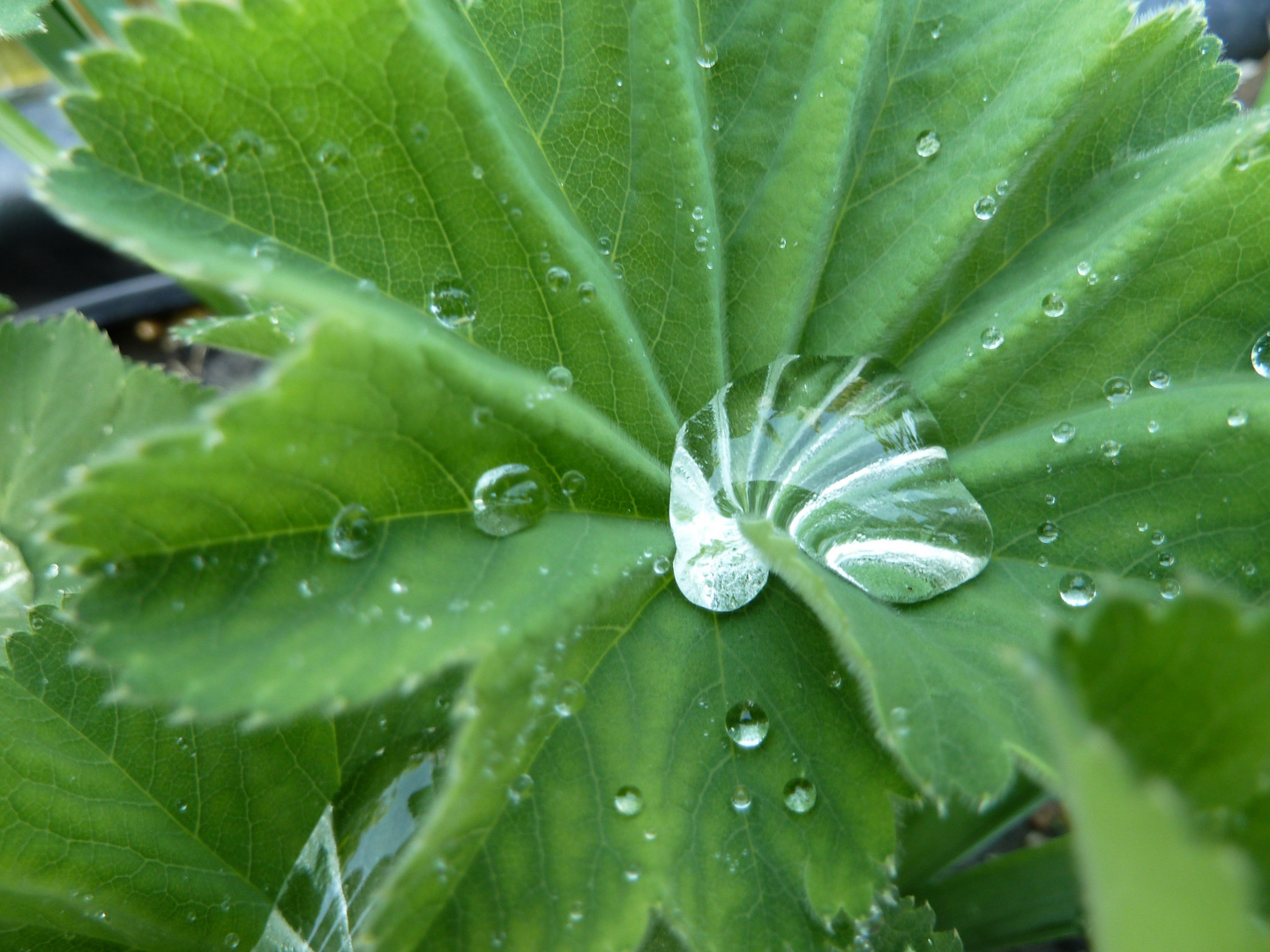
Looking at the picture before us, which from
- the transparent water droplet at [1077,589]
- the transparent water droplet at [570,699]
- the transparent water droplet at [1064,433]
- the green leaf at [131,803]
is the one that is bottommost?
the green leaf at [131,803]

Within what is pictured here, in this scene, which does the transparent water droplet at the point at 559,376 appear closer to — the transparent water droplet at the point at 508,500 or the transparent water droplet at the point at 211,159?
the transparent water droplet at the point at 508,500

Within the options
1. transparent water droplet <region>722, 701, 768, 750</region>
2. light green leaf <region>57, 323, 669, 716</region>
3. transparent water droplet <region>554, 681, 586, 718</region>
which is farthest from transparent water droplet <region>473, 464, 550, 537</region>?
transparent water droplet <region>722, 701, 768, 750</region>

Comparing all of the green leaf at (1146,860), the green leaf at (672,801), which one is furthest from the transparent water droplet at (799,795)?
the green leaf at (1146,860)

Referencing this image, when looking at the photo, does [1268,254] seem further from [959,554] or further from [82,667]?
[82,667]

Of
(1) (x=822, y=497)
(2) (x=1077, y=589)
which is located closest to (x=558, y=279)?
(1) (x=822, y=497)

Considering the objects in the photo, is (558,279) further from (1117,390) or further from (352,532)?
(1117,390)

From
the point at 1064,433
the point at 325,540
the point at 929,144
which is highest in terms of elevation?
the point at 929,144

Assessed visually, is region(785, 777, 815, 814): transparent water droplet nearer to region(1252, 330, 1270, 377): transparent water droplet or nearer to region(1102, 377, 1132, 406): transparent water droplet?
region(1102, 377, 1132, 406): transparent water droplet
